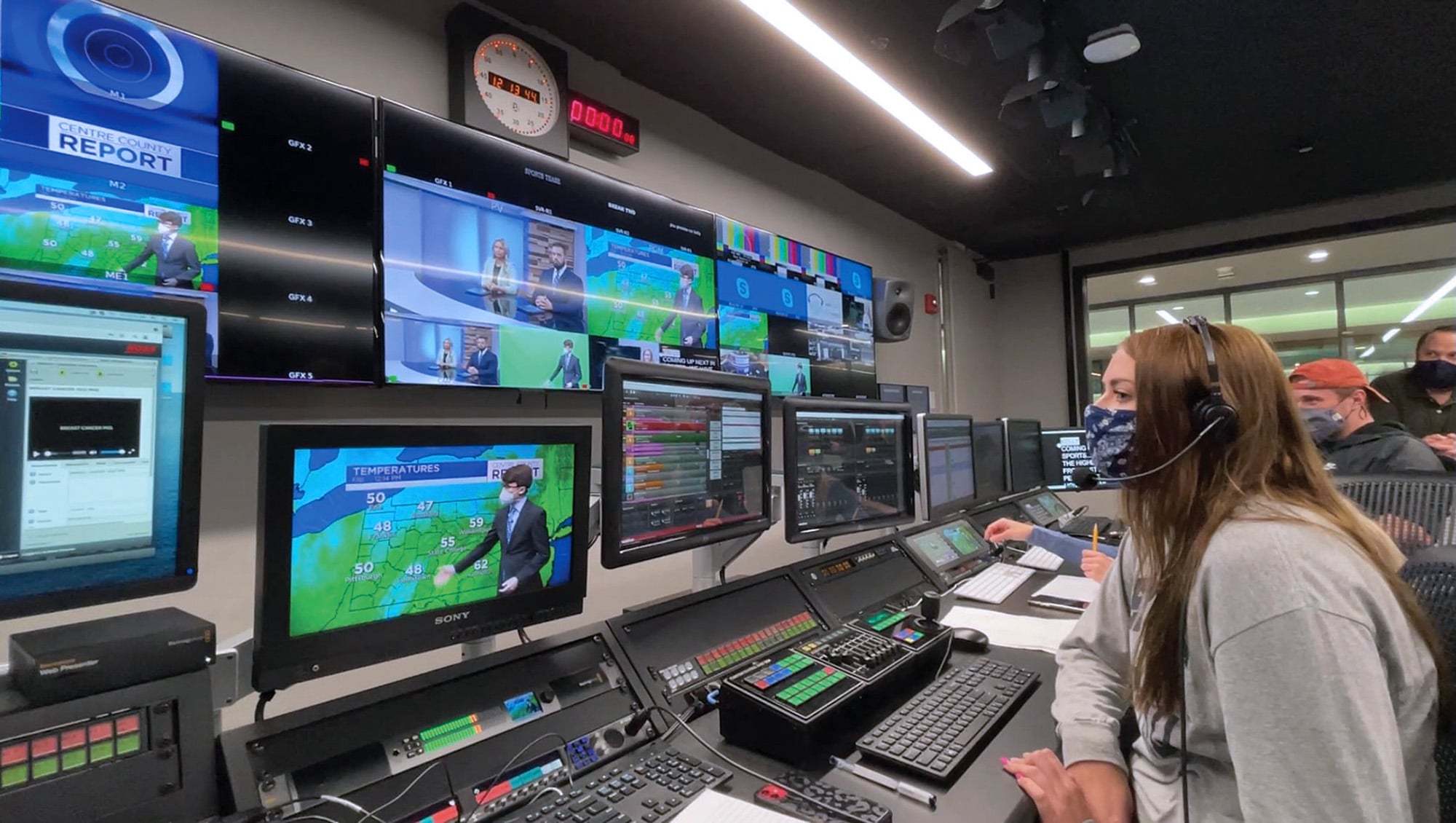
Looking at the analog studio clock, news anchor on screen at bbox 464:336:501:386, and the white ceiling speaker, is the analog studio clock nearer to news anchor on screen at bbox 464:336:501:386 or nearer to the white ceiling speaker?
news anchor on screen at bbox 464:336:501:386

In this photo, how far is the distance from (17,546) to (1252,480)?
1.40m

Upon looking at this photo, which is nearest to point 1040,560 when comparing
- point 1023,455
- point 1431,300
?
point 1023,455

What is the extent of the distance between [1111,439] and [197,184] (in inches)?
74.2

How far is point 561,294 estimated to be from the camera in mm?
2189

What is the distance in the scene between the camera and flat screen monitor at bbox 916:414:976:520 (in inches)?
83.0

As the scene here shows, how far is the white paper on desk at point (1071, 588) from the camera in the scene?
1780mm

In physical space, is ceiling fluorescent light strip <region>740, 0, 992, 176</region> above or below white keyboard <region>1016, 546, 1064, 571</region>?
above

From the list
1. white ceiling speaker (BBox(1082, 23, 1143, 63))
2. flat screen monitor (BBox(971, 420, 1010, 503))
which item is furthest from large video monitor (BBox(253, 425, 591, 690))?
white ceiling speaker (BBox(1082, 23, 1143, 63))

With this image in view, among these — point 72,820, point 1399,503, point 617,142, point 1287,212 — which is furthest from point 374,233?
point 1287,212

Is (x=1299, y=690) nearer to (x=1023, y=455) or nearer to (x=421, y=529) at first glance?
(x=421, y=529)

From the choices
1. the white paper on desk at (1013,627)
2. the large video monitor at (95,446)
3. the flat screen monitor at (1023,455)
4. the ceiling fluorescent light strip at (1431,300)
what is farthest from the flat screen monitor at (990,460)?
the ceiling fluorescent light strip at (1431,300)

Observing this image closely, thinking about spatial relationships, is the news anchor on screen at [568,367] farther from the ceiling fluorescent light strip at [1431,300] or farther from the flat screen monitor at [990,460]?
the ceiling fluorescent light strip at [1431,300]

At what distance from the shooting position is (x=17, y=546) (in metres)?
0.65

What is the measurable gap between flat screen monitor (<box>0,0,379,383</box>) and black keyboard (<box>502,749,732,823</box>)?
965mm
